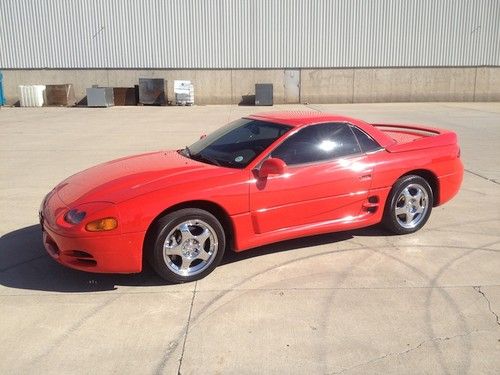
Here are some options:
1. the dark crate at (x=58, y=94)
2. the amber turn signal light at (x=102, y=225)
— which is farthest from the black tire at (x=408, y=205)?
the dark crate at (x=58, y=94)

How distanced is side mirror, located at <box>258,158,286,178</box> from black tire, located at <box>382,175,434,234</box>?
4.68ft

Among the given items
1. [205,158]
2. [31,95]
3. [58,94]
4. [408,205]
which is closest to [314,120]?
[205,158]

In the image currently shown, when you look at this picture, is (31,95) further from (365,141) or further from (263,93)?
(365,141)

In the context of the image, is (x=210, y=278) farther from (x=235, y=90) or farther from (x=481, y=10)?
(x=481, y=10)

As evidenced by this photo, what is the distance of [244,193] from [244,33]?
80.1 ft

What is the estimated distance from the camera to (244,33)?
27.1 metres

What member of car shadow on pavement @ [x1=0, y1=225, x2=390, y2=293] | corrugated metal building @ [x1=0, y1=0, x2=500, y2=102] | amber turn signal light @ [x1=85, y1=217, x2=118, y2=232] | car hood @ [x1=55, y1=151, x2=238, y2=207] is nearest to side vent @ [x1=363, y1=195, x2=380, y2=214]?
car shadow on pavement @ [x1=0, y1=225, x2=390, y2=293]

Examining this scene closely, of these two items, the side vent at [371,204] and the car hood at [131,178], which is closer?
the car hood at [131,178]

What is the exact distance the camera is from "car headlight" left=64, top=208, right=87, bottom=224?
150 inches

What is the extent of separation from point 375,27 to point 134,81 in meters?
13.9

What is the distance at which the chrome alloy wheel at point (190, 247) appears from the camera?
3973 mm

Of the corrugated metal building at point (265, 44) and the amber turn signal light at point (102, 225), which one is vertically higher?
the corrugated metal building at point (265, 44)

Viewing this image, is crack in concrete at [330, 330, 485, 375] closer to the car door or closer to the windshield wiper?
the car door

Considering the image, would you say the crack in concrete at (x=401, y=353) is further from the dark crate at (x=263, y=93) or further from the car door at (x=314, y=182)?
the dark crate at (x=263, y=93)
